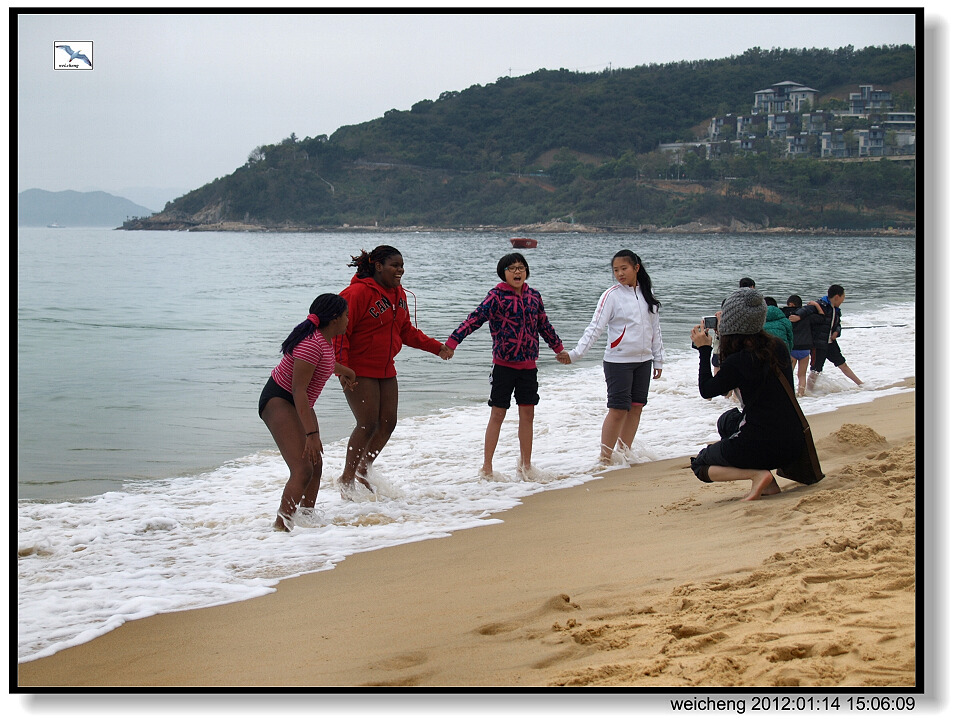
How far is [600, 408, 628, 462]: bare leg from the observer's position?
6.70 metres

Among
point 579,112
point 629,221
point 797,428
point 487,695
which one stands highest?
point 629,221

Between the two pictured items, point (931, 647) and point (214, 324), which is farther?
point (214, 324)

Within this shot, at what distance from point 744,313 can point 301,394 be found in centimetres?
261

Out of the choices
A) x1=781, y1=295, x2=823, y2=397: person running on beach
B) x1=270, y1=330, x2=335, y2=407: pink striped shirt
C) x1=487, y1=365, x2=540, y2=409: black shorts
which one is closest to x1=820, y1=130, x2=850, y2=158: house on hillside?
x1=781, y1=295, x2=823, y2=397: person running on beach

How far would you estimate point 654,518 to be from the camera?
4.93 metres

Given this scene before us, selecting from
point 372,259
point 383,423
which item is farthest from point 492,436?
point 372,259

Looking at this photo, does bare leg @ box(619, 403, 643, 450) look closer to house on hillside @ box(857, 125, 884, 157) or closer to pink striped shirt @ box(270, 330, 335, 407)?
house on hillside @ box(857, 125, 884, 157)

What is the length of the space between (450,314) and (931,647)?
18740mm

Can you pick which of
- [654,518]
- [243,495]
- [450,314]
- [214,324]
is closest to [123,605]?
[243,495]

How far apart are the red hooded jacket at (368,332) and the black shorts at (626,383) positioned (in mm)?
1858

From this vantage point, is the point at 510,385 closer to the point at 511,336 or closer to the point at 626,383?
the point at 511,336

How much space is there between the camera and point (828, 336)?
10.0 m

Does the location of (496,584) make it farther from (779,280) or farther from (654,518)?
(779,280)

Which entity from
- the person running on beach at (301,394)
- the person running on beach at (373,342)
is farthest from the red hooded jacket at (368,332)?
the person running on beach at (301,394)
